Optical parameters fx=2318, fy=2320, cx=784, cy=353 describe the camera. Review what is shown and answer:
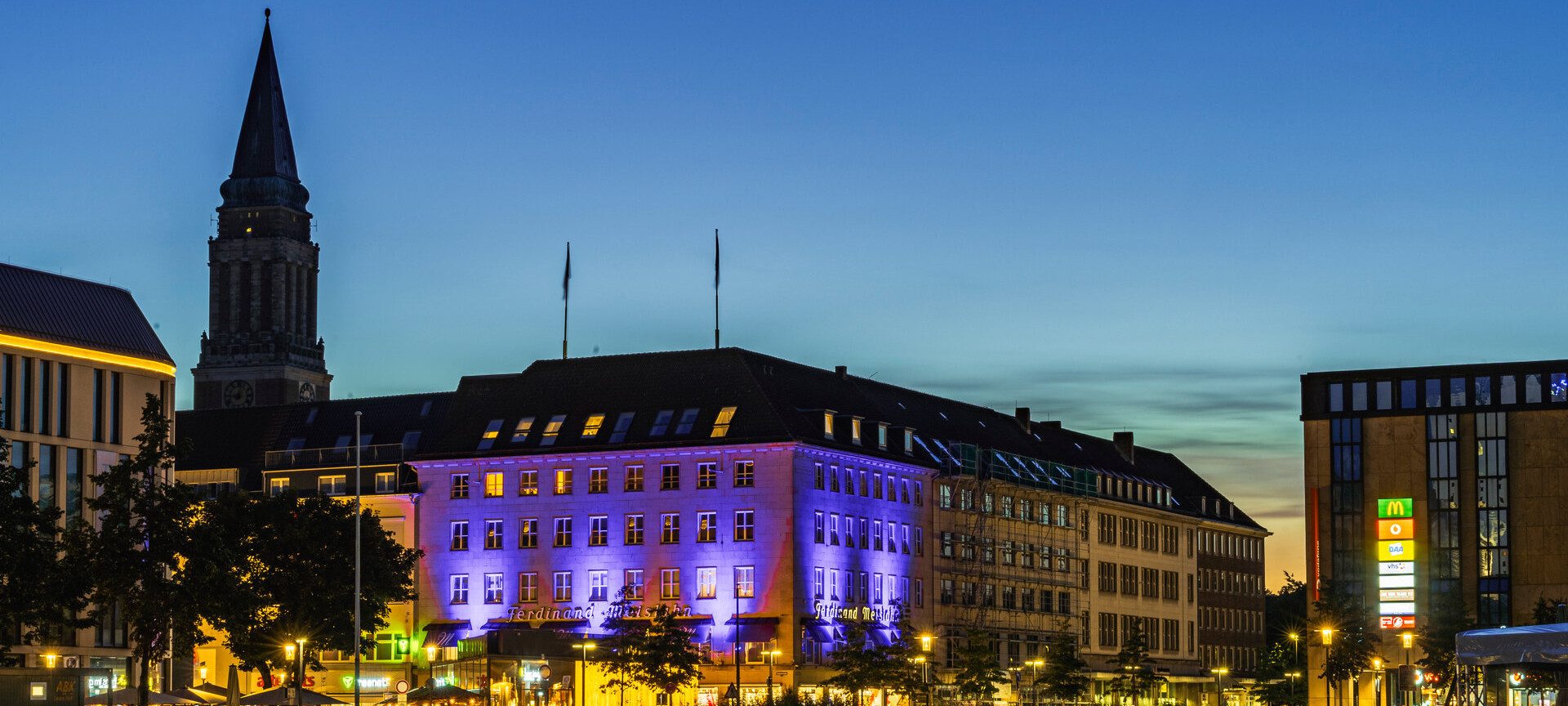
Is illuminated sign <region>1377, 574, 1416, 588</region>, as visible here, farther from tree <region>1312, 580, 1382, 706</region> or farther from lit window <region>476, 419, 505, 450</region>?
lit window <region>476, 419, 505, 450</region>

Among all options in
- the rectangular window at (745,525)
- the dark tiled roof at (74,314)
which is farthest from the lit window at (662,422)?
the dark tiled roof at (74,314)

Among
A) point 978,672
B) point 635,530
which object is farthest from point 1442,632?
point 635,530

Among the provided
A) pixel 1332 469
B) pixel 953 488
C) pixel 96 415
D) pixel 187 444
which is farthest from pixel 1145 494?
pixel 187 444

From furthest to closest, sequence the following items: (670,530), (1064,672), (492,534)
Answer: (492,534) < (1064,672) < (670,530)

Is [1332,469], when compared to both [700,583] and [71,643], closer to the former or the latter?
[700,583]

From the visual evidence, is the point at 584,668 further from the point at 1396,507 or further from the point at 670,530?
the point at 1396,507

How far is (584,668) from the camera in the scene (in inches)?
4660

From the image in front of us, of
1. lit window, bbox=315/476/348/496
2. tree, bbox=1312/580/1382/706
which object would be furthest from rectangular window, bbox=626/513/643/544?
tree, bbox=1312/580/1382/706

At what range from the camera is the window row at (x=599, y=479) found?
13162 centimetres

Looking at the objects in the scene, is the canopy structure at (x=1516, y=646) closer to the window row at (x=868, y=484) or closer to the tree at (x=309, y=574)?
the tree at (x=309, y=574)

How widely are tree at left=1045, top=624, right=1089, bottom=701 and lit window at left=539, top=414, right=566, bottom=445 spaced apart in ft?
106

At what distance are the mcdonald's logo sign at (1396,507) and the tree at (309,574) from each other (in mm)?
81177

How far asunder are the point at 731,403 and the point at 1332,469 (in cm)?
5724

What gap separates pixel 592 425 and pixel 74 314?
3338 centimetres
